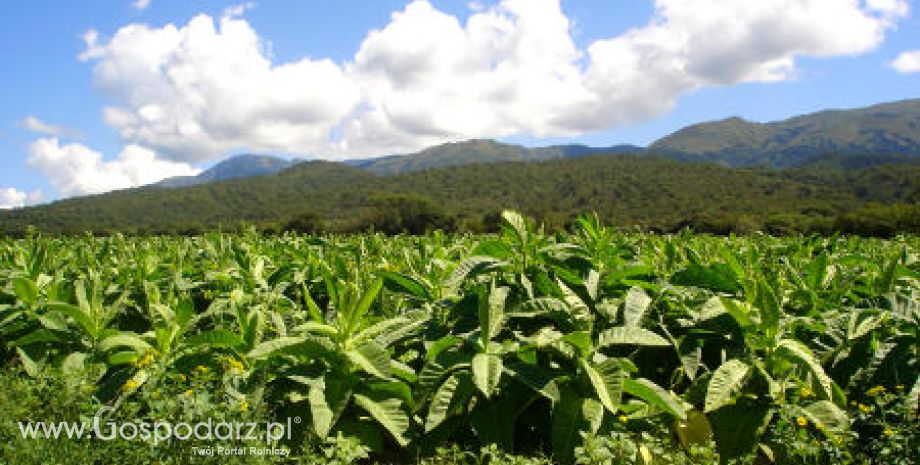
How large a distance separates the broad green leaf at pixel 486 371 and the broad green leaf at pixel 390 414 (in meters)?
0.48

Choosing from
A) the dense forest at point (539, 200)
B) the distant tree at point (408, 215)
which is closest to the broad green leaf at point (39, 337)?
the dense forest at point (539, 200)

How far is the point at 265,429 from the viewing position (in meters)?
3.32

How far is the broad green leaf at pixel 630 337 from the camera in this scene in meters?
3.42

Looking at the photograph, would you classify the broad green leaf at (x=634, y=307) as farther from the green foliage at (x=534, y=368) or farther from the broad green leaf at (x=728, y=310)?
the broad green leaf at (x=728, y=310)

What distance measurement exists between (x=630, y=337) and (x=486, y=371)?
88 cm

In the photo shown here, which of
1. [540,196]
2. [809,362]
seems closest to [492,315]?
[809,362]

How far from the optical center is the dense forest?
2623 inches

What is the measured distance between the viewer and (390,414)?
336 centimetres

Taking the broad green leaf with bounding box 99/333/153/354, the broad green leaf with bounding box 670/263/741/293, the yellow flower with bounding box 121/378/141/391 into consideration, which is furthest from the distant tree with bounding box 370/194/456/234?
the yellow flower with bounding box 121/378/141/391

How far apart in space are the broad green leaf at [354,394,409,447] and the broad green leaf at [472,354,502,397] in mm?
485

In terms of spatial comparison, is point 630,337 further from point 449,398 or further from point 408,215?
point 408,215

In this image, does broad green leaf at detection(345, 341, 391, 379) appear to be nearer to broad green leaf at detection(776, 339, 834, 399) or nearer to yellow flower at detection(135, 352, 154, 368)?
yellow flower at detection(135, 352, 154, 368)

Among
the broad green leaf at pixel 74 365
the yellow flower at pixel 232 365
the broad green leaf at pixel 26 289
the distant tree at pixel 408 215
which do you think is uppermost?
the broad green leaf at pixel 26 289

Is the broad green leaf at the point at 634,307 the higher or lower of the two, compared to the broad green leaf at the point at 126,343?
lower
